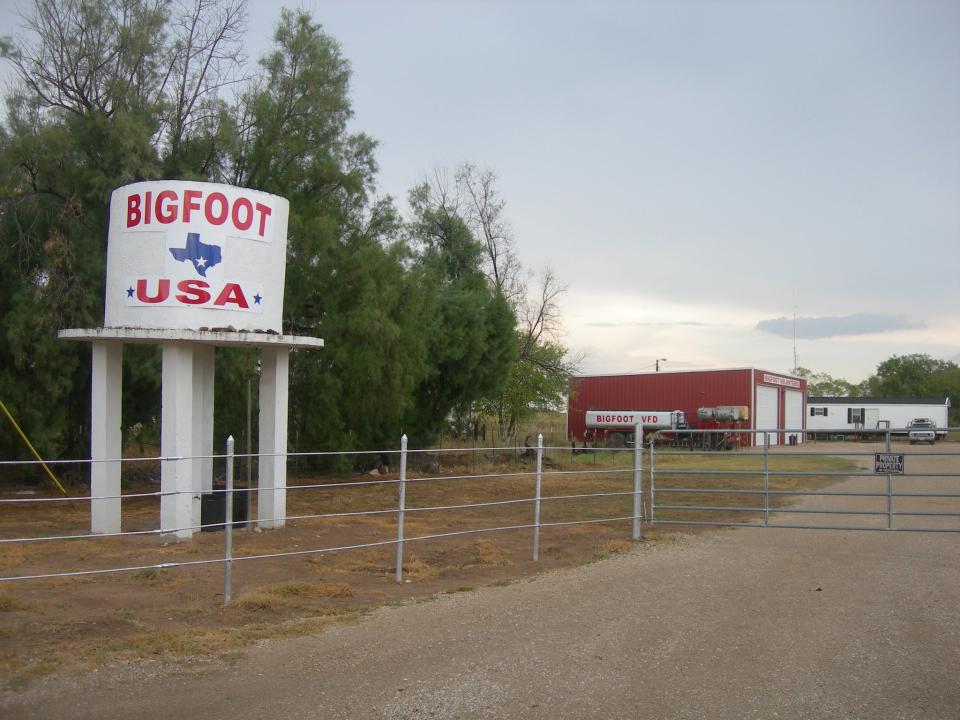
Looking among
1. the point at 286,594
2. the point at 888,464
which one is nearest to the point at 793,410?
the point at 888,464

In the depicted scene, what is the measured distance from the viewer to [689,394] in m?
49.3

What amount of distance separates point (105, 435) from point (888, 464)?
1172 centimetres

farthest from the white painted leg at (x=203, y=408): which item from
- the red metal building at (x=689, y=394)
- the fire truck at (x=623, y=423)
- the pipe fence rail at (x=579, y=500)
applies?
the fire truck at (x=623, y=423)

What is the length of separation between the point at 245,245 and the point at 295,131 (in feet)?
33.6

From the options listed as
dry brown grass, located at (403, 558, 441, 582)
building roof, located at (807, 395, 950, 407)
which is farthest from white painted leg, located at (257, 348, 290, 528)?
building roof, located at (807, 395, 950, 407)

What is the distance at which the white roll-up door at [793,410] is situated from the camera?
178 ft

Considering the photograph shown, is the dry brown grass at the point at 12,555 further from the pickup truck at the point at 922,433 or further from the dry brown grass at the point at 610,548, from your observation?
the pickup truck at the point at 922,433

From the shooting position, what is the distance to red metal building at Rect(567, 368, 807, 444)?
4806 cm

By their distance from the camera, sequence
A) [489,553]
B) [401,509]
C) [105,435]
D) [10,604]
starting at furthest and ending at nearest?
[105,435], [489,553], [401,509], [10,604]

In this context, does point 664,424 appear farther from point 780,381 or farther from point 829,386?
point 829,386

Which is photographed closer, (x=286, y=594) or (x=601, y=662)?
(x=601, y=662)

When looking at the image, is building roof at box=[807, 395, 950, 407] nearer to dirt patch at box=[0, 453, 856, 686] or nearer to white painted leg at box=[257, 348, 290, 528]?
dirt patch at box=[0, 453, 856, 686]

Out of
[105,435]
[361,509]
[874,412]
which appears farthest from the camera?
[874,412]

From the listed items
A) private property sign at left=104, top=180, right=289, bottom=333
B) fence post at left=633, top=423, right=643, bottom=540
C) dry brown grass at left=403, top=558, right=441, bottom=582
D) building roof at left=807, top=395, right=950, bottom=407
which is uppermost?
private property sign at left=104, top=180, right=289, bottom=333
